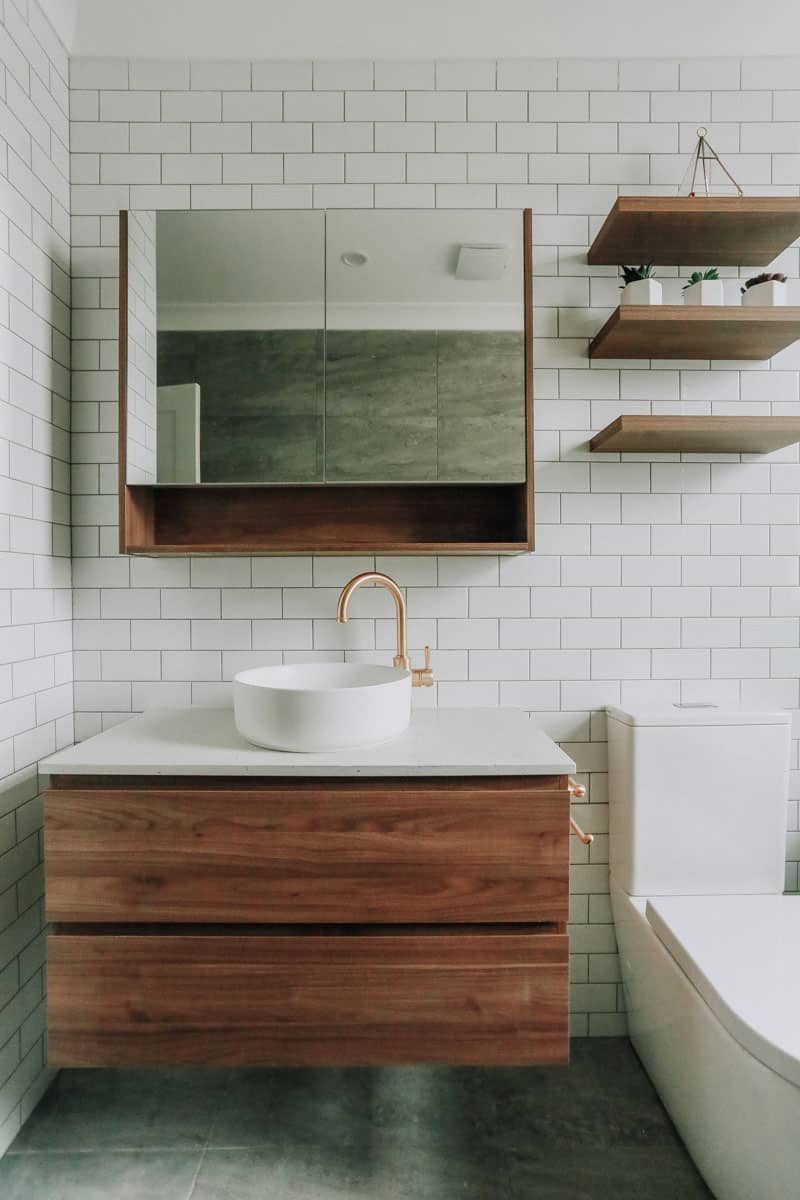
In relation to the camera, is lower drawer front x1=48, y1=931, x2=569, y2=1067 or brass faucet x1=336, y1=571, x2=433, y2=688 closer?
lower drawer front x1=48, y1=931, x2=569, y2=1067

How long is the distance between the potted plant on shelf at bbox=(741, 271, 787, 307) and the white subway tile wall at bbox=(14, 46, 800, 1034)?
0.65ft

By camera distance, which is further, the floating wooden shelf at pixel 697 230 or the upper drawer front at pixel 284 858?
the floating wooden shelf at pixel 697 230

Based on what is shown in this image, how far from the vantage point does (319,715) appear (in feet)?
4.62

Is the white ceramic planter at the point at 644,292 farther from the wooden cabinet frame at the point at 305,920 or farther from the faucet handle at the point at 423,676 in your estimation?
the wooden cabinet frame at the point at 305,920

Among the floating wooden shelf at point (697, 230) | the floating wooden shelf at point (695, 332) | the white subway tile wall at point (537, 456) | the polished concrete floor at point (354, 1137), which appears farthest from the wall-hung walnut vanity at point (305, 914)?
the floating wooden shelf at point (697, 230)

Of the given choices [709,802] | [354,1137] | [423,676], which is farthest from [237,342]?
[354,1137]

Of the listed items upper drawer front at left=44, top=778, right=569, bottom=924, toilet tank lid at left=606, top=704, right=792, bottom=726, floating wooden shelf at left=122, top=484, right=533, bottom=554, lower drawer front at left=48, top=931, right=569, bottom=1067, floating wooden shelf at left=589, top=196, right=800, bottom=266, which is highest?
floating wooden shelf at left=589, top=196, right=800, bottom=266

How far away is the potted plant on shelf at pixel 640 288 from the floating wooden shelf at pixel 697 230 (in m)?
0.07

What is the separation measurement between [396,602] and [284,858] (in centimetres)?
64

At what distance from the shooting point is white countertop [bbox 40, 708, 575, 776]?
4.49 feet

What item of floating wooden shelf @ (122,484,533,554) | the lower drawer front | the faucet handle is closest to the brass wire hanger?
floating wooden shelf @ (122,484,533,554)

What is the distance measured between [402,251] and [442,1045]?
1.70m

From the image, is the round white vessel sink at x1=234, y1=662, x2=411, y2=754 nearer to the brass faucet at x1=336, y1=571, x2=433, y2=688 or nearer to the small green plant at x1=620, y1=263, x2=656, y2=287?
the brass faucet at x1=336, y1=571, x2=433, y2=688

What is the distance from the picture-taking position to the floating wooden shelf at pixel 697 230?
164 cm
